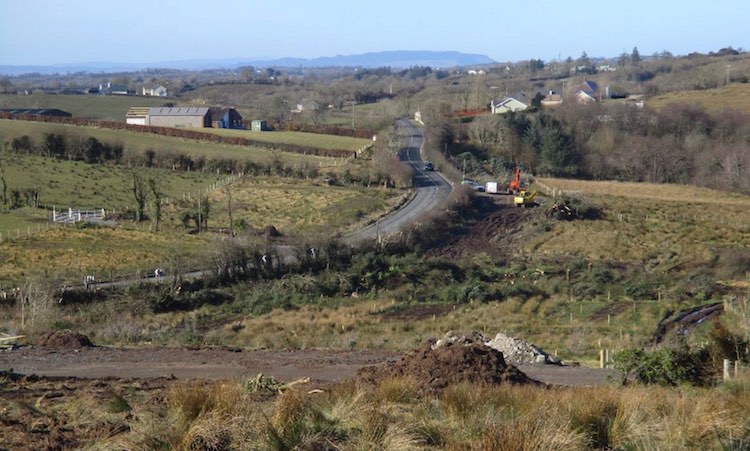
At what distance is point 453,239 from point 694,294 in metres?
14.1

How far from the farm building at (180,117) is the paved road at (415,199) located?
73.2ft

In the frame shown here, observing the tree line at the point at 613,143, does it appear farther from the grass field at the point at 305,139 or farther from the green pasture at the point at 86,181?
the green pasture at the point at 86,181

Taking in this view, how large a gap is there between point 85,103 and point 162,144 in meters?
57.3

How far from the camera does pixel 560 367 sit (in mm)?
16859

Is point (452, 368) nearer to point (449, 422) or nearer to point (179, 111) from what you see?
point (449, 422)

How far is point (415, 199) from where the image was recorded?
48.8 metres

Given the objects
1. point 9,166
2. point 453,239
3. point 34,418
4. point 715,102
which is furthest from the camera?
point 715,102

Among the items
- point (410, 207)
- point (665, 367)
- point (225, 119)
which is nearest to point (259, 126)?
point (225, 119)

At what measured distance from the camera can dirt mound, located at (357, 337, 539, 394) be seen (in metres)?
11.9

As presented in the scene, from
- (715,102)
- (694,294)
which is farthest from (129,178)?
(715,102)

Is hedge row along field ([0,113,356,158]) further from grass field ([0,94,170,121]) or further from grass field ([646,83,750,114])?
grass field ([646,83,750,114])

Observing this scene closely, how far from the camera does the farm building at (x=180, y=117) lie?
85.6 metres

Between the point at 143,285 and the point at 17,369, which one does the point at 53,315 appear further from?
the point at 17,369

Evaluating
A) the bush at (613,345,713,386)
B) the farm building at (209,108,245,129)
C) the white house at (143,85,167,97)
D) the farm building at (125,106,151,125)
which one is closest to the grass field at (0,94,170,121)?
the farm building at (125,106,151,125)
